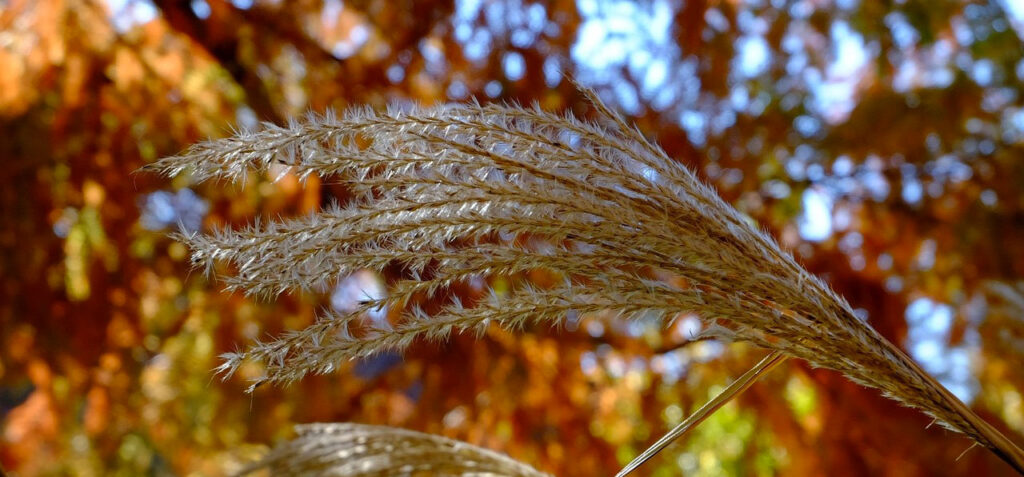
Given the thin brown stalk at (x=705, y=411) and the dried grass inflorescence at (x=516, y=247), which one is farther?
the thin brown stalk at (x=705, y=411)

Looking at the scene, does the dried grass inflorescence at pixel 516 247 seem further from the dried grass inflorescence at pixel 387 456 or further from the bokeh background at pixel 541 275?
the bokeh background at pixel 541 275

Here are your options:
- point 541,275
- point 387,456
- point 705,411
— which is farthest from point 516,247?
point 541,275

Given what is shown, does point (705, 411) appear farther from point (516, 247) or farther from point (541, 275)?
point (541, 275)

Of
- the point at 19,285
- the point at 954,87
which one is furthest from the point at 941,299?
the point at 19,285

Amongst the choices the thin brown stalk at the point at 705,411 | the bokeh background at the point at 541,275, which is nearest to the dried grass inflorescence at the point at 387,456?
the thin brown stalk at the point at 705,411

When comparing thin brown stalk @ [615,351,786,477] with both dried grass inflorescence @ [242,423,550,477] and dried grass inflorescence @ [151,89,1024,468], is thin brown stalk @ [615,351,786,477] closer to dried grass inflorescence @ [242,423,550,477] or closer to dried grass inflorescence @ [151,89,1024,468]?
dried grass inflorescence @ [151,89,1024,468]
